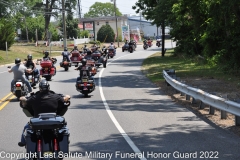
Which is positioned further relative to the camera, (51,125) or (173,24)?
(173,24)

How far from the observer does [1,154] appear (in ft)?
32.7

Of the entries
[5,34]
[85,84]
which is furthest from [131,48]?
[85,84]

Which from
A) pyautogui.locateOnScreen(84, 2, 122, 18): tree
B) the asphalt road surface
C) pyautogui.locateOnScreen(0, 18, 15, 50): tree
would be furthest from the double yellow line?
pyautogui.locateOnScreen(84, 2, 122, 18): tree

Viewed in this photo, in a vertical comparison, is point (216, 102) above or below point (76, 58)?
above

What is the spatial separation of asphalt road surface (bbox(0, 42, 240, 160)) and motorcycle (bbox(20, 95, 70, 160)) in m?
1.31

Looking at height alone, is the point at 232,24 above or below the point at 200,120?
above

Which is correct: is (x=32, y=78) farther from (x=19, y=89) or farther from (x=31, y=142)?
(x=31, y=142)

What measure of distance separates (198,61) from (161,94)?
19.4 metres

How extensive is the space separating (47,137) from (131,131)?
440 cm

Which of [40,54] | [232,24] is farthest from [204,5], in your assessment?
[40,54]

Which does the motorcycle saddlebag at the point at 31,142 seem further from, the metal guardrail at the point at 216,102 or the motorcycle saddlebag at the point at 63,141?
the metal guardrail at the point at 216,102

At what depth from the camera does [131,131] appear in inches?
486

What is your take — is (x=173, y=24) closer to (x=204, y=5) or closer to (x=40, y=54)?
(x=204, y=5)

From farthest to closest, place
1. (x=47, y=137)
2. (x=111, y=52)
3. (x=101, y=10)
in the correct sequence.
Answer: (x=101, y=10) < (x=111, y=52) < (x=47, y=137)
